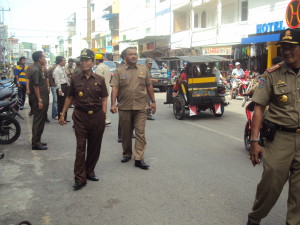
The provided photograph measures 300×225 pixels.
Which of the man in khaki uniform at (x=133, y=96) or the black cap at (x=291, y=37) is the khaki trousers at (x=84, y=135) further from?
the black cap at (x=291, y=37)

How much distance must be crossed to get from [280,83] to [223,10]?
2373 centimetres

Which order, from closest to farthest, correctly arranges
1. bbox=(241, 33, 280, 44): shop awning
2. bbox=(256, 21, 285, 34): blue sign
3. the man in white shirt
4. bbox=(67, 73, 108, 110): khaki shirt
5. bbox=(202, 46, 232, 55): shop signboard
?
1. bbox=(67, 73, 108, 110): khaki shirt
2. the man in white shirt
3. bbox=(241, 33, 280, 44): shop awning
4. bbox=(256, 21, 285, 34): blue sign
5. bbox=(202, 46, 232, 55): shop signboard

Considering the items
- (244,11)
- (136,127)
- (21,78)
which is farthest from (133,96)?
(244,11)

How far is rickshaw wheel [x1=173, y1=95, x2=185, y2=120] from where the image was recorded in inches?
414

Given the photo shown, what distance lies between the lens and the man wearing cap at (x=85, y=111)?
4.76 meters

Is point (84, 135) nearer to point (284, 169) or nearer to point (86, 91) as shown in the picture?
point (86, 91)

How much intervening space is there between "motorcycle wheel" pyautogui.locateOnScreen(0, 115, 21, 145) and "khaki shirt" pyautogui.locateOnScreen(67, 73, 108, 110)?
319 centimetres

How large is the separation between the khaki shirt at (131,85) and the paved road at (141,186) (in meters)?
1.01

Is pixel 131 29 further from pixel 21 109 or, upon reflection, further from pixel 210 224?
pixel 210 224

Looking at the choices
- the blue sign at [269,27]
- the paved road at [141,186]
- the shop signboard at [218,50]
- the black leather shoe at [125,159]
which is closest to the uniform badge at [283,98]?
the paved road at [141,186]

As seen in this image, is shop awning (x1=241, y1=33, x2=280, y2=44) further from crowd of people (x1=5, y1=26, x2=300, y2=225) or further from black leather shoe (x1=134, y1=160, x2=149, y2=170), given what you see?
black leather shoe (x1=134, y1=160, x2=149, y2=170)

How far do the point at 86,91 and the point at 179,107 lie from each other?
6.22 meters

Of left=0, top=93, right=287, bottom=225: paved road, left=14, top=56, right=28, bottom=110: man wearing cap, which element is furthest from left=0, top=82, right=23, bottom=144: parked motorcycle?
left=14, top=56, right=28, bottom=110: man wearing cap

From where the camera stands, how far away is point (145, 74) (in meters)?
5.79
